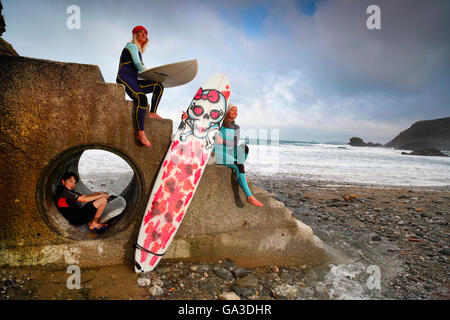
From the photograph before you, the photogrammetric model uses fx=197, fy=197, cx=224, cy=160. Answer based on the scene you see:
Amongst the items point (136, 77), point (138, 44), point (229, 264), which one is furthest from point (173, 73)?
point (229, 264)

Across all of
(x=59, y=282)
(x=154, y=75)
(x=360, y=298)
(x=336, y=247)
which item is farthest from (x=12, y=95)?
(x=336, y=247)

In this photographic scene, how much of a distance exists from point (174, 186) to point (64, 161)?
5.05ft

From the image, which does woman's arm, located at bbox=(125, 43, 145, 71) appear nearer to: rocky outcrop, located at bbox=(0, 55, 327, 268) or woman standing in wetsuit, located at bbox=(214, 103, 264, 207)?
rocky outcrop, located at bbox=(0, 55, 327, 268)

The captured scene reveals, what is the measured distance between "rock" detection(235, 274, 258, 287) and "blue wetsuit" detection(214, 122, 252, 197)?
1.22 meters

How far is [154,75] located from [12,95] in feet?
5.49

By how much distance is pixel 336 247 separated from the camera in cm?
416

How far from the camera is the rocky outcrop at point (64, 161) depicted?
7.95 feet

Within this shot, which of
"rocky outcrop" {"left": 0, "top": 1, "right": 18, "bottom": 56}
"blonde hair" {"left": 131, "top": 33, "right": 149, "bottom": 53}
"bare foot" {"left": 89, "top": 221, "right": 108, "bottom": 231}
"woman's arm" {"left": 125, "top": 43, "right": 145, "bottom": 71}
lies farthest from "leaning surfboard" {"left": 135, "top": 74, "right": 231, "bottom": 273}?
"rocky outcrop" {"left": 0, "top": 1, "right": 18, "bottom": 56}

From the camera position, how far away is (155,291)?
252 cm

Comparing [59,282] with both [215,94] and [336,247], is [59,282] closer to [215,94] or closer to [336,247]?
[215,94]

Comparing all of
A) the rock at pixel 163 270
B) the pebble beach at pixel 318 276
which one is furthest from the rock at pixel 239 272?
the rock at pixel 163 270

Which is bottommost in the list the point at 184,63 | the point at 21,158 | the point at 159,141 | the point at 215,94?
the point at 21,158

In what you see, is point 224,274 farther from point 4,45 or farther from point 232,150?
point 4,45

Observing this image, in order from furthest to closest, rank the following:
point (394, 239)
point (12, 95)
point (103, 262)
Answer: point (394, 239) < point (103, 262) < point (12, 95)
